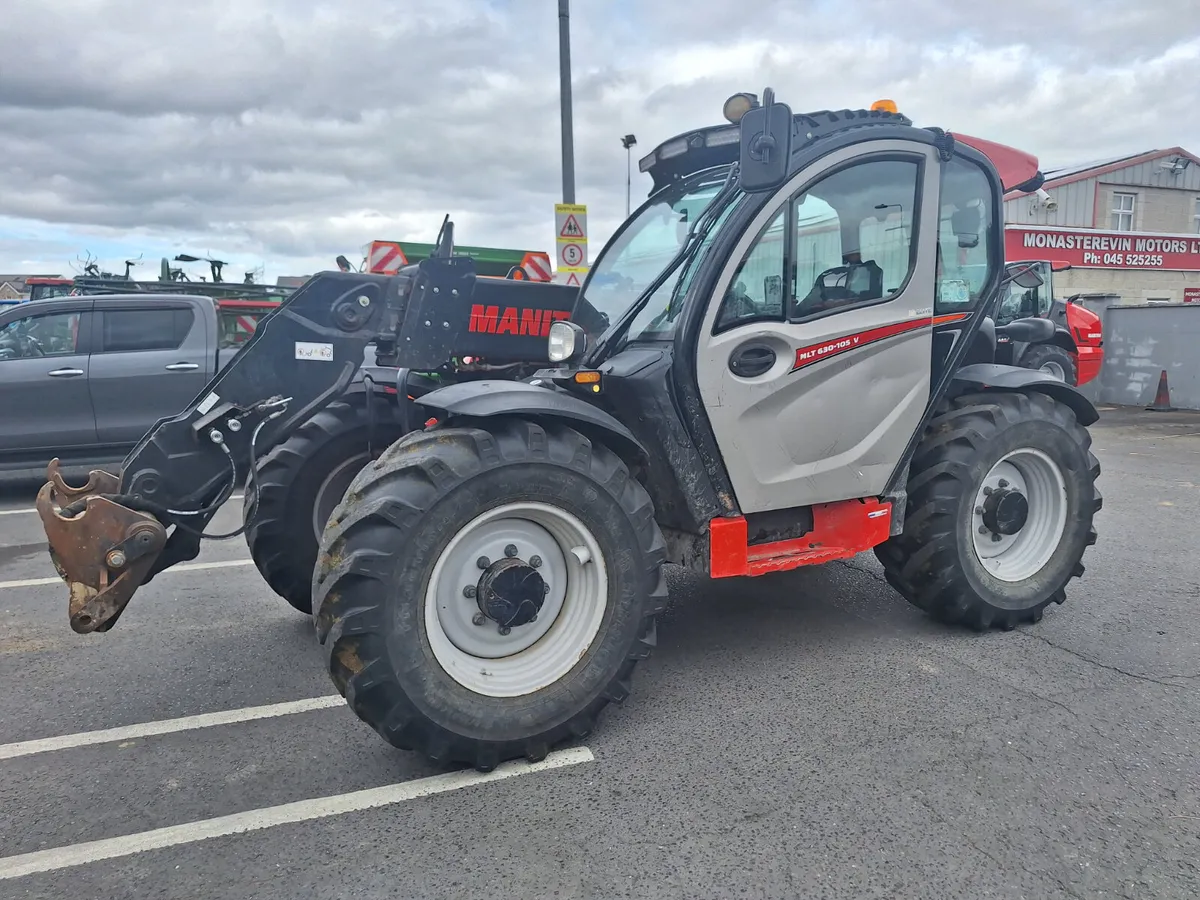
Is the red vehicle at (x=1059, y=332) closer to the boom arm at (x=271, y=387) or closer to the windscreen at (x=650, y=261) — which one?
the windscreen at (x=650, y=261)

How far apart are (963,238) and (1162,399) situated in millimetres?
14526

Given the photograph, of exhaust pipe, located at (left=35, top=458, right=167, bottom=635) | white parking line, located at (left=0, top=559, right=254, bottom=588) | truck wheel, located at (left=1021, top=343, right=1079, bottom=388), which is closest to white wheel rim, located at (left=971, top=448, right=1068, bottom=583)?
exhaust pipe, located at (left=35, top=458, right=167, bottom=635)

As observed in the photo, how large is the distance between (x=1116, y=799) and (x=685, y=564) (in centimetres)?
179

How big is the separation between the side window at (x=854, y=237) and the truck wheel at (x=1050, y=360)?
11.7m

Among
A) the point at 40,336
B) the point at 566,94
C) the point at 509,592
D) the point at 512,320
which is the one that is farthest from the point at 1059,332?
the point at 40,336

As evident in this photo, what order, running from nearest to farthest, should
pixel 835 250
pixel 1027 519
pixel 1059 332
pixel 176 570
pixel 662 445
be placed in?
pixel 662 445
pixel 835 250
pixel 1027 519
pixel 176 570
pixel 1059 332

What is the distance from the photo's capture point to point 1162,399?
51.8ft

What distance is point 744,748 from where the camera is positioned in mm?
3193

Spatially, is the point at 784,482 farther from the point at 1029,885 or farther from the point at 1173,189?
the point at 1173,189

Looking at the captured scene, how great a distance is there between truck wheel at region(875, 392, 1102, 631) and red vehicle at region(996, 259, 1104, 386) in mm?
10521

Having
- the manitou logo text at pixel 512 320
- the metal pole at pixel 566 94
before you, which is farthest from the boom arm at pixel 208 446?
the metal pole at pixel 566 94

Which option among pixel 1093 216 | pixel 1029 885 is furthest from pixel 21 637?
pixel 1093 216

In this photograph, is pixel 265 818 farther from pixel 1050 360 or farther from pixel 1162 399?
pixel 1162 399

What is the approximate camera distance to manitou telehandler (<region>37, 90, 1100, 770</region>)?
3.00 m
